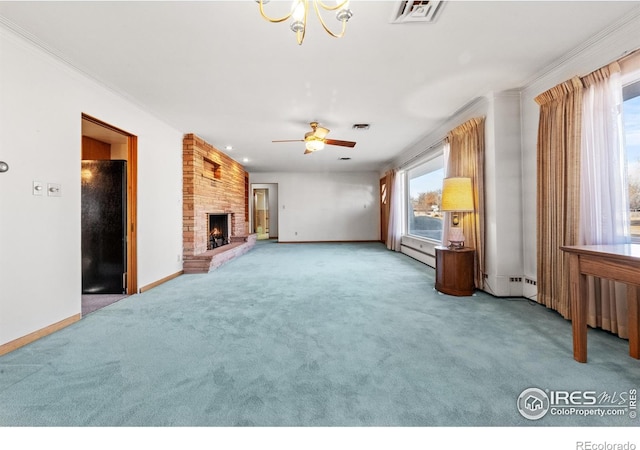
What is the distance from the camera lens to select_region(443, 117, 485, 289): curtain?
325 cm

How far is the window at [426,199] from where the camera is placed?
5.27 metres

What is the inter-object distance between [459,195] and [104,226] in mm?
4636

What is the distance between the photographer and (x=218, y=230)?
6.57m

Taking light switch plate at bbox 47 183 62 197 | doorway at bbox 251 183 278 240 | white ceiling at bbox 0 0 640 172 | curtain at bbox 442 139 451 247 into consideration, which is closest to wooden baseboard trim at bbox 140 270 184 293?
light switch plate at bbox 47 183 62 197

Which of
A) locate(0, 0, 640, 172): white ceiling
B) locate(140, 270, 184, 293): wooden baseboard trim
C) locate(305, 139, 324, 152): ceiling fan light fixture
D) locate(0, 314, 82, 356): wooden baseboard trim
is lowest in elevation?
locate(0, 314, 82, 356): wooden baseboard trim

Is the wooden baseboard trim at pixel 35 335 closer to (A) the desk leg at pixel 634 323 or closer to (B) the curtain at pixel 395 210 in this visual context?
(A) the desk leg at pixel 634 323

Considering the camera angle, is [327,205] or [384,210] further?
[327,205]

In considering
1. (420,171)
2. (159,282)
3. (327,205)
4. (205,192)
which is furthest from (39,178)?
(327,205)

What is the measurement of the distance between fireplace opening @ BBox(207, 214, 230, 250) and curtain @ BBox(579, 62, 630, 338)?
6.15m

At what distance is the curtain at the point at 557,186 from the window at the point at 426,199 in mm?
2304

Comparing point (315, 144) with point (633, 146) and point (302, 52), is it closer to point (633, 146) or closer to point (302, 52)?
point (302, 52)

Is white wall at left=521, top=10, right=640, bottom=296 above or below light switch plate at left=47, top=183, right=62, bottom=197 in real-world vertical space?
above

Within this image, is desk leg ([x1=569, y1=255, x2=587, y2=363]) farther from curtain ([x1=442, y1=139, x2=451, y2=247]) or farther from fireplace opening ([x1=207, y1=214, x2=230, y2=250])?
fireplace opening ([x1=207, y1=214, x2=230, y2=250])
